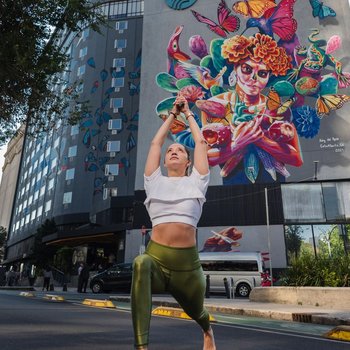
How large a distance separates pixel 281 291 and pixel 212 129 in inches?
961

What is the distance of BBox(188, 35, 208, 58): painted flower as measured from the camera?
38.1m

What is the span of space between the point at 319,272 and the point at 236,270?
33.1 ft

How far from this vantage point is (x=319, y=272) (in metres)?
12.5

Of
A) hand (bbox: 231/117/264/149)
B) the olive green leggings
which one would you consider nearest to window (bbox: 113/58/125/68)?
hand (bbox: 231/117/264/149)

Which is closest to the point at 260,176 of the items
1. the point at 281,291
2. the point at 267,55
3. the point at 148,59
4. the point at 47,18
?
the point at 267,55

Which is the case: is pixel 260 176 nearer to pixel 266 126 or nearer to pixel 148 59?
pixel 266 126

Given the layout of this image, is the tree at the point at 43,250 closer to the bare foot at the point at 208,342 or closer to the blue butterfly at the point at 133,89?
the blue butterfly at the point at 133,89

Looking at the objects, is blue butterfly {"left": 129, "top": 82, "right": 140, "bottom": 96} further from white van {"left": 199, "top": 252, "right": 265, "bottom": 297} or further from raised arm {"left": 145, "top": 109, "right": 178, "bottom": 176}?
raised arm {"left": 145, "top": 109, "right": 178, "bottom": 176}

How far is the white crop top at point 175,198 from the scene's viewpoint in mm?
2742

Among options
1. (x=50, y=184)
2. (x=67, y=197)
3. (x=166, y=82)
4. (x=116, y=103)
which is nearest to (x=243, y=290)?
(x=166, y=82)

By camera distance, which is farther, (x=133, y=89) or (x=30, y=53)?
(x=133, y=89)

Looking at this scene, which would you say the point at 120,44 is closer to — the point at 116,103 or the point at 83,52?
the point at 83,52

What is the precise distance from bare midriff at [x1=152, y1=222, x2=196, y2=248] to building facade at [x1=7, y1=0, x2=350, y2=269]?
27368mm

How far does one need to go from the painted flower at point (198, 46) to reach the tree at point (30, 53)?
28.9 metres
